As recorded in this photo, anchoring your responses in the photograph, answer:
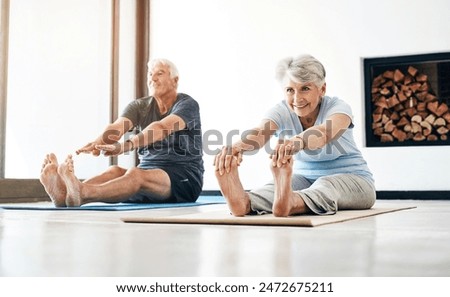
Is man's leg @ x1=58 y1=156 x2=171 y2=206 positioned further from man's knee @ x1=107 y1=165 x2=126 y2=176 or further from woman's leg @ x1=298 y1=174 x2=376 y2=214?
woman's leg @ x1=298 y1=174 x2=376 y2=214

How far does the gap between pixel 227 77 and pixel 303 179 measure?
11.3 feet

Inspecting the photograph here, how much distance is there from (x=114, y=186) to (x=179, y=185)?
0.53 meters

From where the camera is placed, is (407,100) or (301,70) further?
(407,100)

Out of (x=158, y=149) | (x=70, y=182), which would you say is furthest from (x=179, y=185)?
(x=70, y=182)

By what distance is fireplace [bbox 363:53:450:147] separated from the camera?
212 inches

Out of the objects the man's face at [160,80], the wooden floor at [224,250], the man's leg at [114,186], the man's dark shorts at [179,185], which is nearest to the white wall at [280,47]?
the man's dark shorts at [179,185]

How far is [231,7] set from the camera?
6.13m

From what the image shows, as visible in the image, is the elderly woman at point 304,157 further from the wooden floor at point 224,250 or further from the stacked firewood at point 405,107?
the stacked firewood at point 405,107

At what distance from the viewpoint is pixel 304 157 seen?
2729mm

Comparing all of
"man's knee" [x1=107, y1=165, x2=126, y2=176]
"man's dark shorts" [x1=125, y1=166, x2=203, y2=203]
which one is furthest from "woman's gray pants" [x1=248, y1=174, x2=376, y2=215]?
"man's knee" [x1=107, y1=165, x2=126, y2=176]

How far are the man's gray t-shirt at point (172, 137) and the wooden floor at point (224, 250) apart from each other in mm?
1524

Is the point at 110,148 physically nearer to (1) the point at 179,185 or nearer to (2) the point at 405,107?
(1) the point at 179,185

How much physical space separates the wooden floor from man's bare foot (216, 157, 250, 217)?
0.18m
